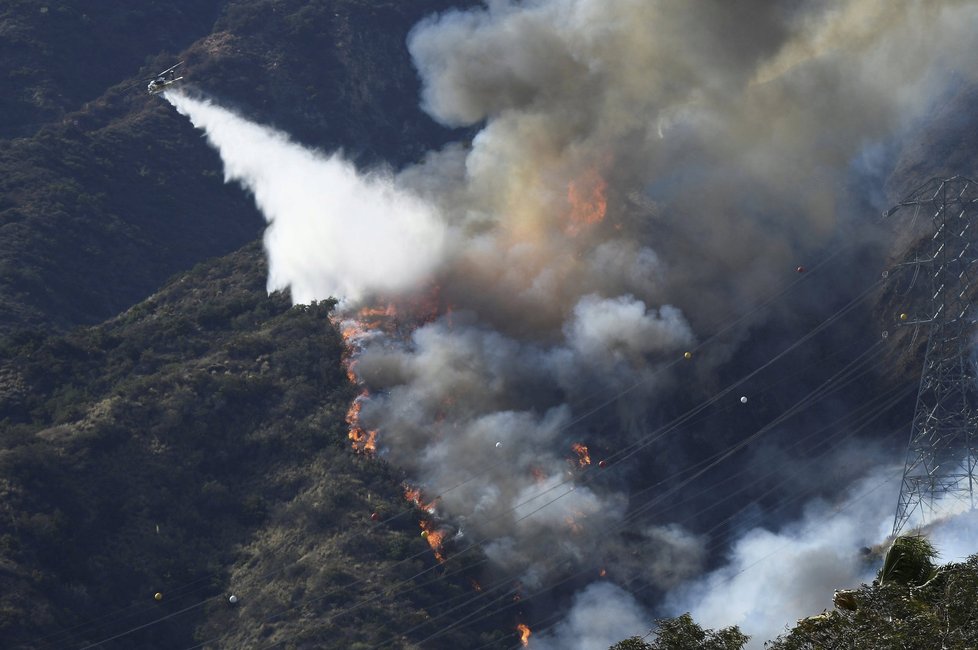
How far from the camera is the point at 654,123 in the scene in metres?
144

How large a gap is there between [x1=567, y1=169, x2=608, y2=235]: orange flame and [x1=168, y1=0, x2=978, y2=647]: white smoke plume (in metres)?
0.20

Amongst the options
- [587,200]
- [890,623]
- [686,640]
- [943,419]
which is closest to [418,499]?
[587,200]

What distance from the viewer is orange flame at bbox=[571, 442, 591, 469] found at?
12625 centimetres

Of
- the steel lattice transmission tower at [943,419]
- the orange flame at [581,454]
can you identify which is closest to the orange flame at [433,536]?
the orange flame at [581,454]

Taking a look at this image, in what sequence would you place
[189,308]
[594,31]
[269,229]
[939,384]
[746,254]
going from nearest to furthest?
[939,384] < [746,254] < [594,31] < [189,308] < [269,229]

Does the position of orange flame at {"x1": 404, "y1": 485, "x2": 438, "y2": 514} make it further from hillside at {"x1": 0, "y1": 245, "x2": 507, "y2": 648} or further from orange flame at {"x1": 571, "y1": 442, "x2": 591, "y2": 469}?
orange flame at {"x1": 571, "y1": 442, "x2": 591, "y2": 469}

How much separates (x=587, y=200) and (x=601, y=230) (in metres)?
3.27

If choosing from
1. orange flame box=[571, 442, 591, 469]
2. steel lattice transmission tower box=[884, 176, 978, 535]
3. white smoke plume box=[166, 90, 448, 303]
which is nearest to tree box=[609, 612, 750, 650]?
steel lattice transmission tower box=[884, 176, 978, 535]

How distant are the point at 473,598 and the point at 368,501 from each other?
14266 mm

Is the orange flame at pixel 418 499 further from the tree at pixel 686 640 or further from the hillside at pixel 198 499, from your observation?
the tree at pixel 686 640

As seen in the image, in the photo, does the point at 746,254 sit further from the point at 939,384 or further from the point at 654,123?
the point at 939,384

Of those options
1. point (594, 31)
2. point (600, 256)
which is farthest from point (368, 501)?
point (594, 31)

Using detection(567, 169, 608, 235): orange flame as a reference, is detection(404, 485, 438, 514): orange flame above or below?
below

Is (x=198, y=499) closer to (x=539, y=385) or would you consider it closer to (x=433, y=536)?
(x=433, y=536)
